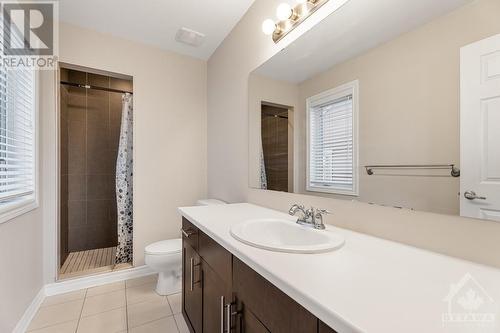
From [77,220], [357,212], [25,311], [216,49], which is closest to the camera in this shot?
[357,212]

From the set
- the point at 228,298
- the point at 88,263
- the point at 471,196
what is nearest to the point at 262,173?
the point at 228,298

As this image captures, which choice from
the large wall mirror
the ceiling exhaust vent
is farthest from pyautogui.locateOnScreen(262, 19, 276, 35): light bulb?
the ceiling exhaust vent

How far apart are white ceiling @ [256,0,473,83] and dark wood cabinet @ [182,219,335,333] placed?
42.6 inches

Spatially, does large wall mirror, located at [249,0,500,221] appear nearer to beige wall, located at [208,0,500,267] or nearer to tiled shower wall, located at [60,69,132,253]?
beige wall, located at [208,0,500,267]

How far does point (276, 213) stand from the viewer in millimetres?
1558

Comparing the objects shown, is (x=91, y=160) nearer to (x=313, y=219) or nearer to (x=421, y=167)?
(x=313, y=219)

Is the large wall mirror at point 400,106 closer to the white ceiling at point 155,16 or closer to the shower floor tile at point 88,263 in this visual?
the white ceiling at point 155,16

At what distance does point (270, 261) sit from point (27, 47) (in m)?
2.33

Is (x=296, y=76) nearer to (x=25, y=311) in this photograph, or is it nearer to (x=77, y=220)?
(x=25, y=311)

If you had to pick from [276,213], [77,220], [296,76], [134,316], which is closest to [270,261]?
[276,213]

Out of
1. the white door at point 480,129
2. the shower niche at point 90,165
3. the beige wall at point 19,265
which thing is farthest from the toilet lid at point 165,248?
the white door at point 480,129

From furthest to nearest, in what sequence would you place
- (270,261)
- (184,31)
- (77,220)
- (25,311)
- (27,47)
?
(77,220) → (184,31) → (27,47) → (25,311) → (270,261)

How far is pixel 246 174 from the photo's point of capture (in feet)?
6.64

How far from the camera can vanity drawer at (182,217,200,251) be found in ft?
4.56
